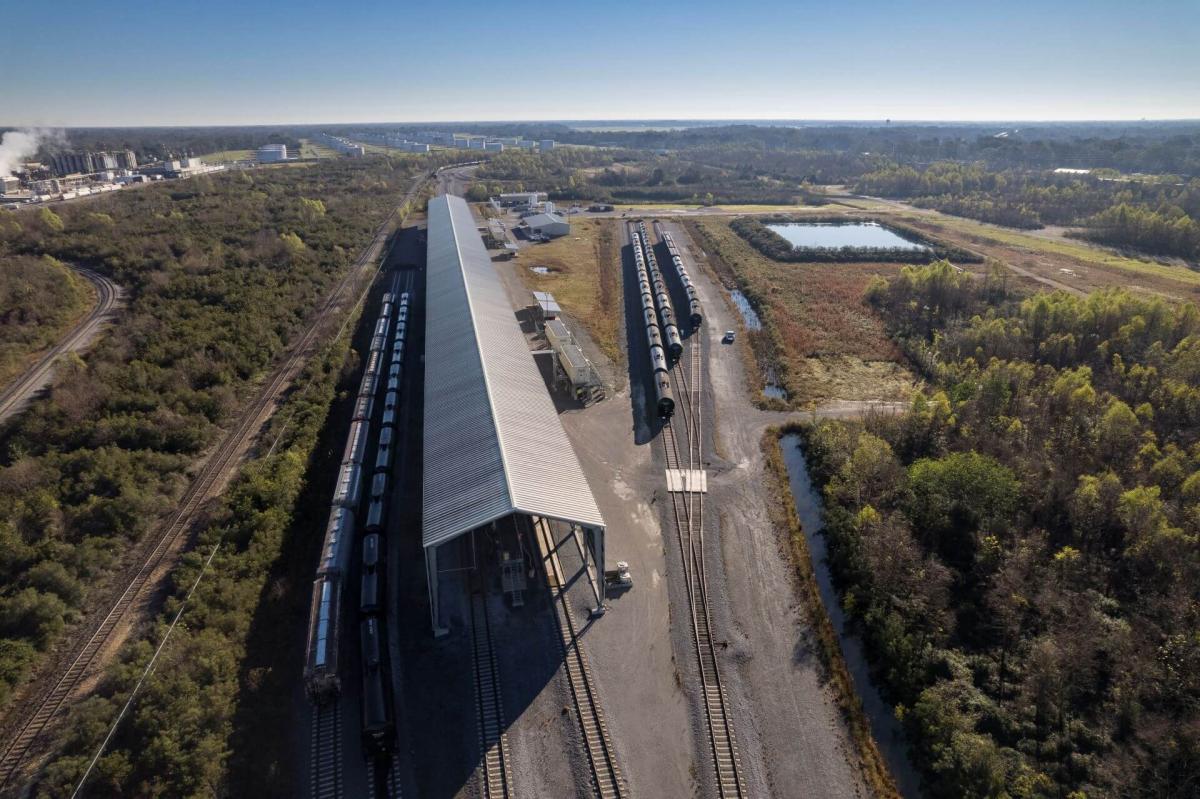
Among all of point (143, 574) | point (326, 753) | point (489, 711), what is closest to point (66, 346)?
point (143, 574)

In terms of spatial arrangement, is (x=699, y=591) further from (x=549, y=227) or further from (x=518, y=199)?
(x=518, y=199)

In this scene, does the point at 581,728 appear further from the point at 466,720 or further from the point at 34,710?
the point at 34,710

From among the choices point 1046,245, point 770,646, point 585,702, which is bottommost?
point 585,702

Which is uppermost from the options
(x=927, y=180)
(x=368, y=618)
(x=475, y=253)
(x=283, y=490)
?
(x=927, y=180)

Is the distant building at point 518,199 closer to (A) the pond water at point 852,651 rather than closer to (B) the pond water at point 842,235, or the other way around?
(B) the pond water at point 842,235

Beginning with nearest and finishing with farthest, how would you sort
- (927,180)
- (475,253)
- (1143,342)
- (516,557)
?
(516,557), (1143,342), (475,253), (927,180)

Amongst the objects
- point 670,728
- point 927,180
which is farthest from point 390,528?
point 927,180

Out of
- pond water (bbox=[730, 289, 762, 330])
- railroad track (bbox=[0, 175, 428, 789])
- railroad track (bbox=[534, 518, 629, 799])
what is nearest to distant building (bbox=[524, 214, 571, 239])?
pond water (bbox=[730, 289, 762, 330])
